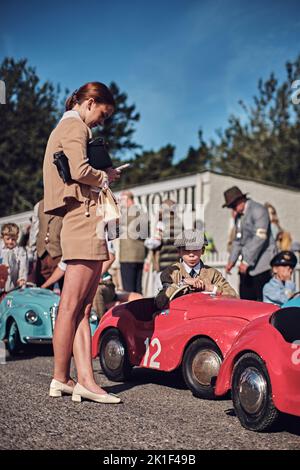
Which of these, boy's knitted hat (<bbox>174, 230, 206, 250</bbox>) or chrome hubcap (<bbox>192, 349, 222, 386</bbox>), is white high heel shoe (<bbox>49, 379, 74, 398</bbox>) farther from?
boy's knitted hat (<bbox>174, 230, 206, 250</bbox>)

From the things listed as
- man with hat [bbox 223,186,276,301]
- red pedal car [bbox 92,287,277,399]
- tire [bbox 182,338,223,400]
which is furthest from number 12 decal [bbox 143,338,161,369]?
man with hat [bbox 223,186,276,301]

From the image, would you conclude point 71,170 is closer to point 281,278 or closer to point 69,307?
point 69,307

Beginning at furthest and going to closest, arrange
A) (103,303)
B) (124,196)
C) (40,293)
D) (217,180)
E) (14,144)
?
1. (14,144)
2. (217,180)
3. (124,196)
4. (103,303)
5. (40,293)

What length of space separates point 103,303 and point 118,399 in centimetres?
355

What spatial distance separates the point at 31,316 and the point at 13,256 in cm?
132

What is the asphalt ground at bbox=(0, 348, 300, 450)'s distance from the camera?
302 centimetres

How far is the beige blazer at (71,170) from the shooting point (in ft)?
13.1

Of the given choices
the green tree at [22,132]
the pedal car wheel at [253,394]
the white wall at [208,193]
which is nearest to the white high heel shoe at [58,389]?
the pedal car wheel at [253,394]

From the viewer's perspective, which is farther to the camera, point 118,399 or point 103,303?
point 103,303

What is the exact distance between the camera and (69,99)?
174 inches

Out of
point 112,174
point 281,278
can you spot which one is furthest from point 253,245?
point 112,174

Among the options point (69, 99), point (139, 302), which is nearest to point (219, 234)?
point (139, 302)

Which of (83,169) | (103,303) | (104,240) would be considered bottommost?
(103,303)

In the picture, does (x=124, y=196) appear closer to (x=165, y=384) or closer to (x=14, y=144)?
(x=165, y=384)
